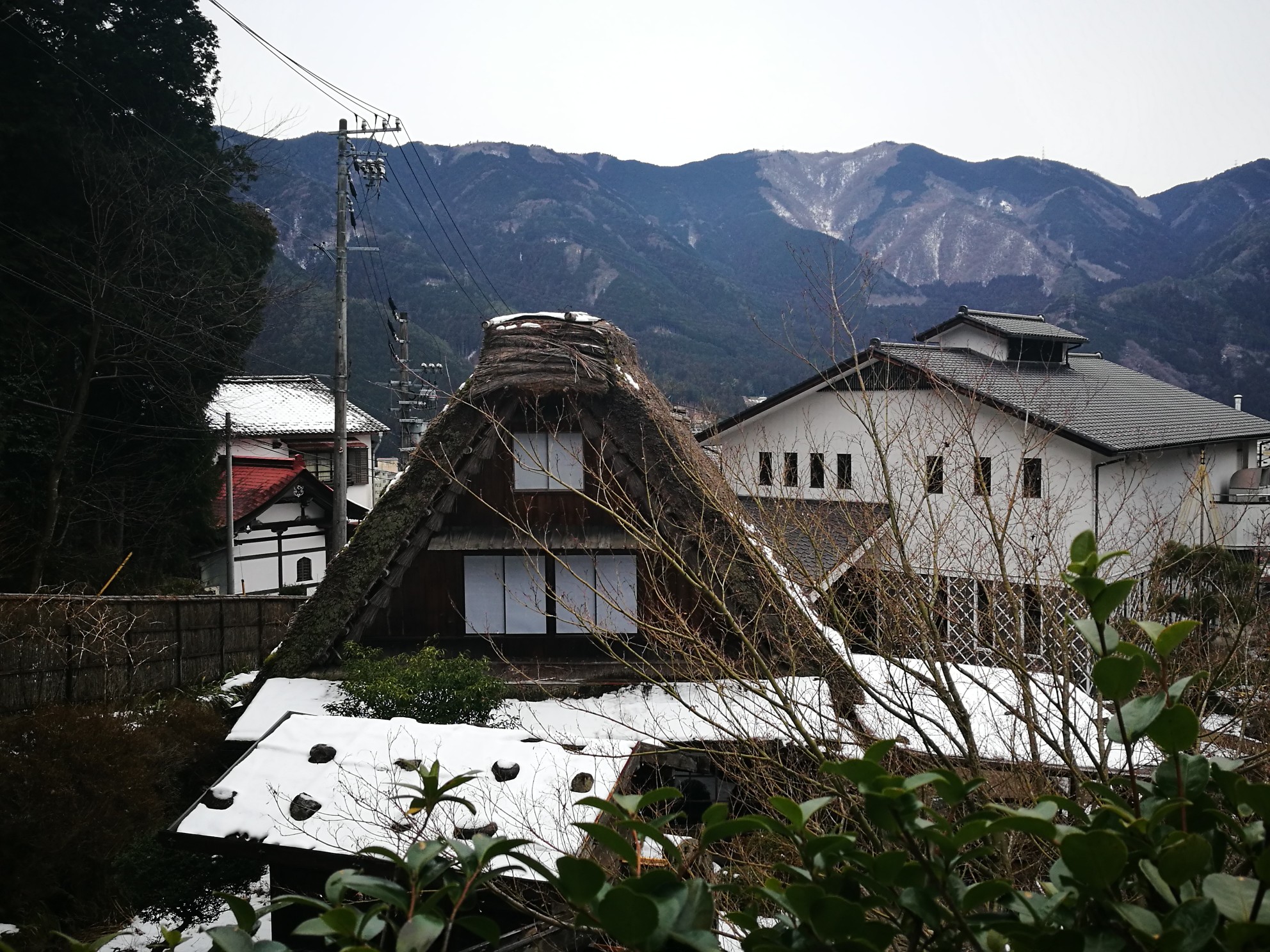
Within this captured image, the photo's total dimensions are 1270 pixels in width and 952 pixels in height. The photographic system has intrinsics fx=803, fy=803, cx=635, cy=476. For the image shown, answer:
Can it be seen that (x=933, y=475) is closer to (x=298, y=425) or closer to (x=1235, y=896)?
(x=1235, y=896)

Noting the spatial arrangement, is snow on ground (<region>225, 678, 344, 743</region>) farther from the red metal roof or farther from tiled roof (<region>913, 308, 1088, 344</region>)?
tiled roof (<region>913, 308, 1088, 344</region>)

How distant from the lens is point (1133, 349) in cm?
4034

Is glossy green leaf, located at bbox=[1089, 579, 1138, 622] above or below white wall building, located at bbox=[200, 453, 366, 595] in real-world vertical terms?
above

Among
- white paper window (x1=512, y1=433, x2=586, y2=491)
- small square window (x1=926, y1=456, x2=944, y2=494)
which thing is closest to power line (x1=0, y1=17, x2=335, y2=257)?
white paper window (x1=512, y1=433, x2=586, y2=491)

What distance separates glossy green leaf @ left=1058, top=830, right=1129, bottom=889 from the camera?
83cm

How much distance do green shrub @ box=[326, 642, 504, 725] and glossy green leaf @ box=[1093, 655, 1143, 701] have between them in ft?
20.3

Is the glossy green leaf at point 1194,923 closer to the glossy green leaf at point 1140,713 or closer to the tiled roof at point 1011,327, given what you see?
the glossy green leaf at point 1140,713

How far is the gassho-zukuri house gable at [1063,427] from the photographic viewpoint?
43.6 ft

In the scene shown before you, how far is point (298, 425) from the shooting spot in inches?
1120

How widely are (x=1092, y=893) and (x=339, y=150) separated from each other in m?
16.9

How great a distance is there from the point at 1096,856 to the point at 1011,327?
21.3 meters

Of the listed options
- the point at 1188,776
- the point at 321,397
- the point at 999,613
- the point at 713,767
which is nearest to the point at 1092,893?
the point at 1188,776

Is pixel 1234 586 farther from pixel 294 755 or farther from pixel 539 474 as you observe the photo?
pixel 294 755

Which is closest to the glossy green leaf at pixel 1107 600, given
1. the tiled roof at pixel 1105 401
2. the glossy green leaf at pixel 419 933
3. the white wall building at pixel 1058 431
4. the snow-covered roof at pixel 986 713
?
the glossy green leaf at pixel 419 933
